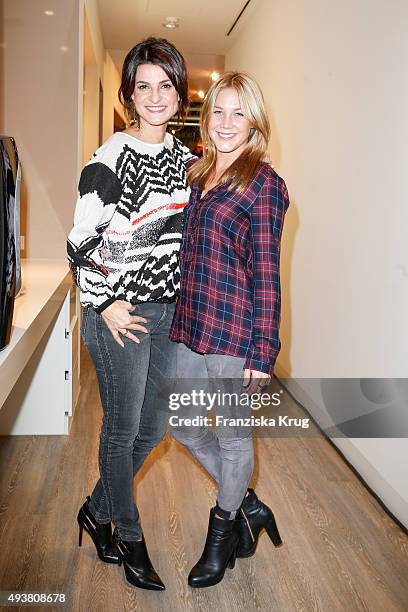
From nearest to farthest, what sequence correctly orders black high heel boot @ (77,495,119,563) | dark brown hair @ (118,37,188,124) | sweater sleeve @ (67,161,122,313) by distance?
sweater sleeve @ (67,161,122,313) → dark brown hair @ (118,37,188,124) → black high heel boot @ (77,495,119,563)

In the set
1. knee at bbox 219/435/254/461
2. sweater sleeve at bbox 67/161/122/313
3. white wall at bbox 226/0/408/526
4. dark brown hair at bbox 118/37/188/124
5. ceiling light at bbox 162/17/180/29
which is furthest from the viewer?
ceiling light at bbox 162/17/180/29

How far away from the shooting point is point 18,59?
10.9 ft

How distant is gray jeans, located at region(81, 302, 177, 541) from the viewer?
64.1 inches

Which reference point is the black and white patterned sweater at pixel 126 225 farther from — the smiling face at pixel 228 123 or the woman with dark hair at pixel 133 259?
the smiling face at pixel 228 123

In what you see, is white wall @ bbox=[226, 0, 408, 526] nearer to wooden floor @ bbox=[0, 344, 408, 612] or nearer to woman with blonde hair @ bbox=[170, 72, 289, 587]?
wooden floor @ bbox=[0, 344, 408, 612]

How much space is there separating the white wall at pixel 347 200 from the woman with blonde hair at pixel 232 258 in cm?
85

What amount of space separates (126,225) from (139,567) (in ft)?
3.05

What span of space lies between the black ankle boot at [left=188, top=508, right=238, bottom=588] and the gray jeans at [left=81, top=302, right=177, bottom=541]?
0.21 m

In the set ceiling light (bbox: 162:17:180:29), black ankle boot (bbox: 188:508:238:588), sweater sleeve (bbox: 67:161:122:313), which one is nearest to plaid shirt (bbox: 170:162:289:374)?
sweater sleeve (bbox: 67:161:122:313)

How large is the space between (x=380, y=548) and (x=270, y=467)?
27.7 inches

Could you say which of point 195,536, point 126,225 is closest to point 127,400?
point 126,225

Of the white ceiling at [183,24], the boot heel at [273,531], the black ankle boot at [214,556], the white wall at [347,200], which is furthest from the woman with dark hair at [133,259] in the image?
the white ceiling at [183,24]

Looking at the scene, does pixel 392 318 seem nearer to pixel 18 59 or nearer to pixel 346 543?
pixel 346 543

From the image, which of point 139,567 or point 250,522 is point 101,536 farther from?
point 250,522
